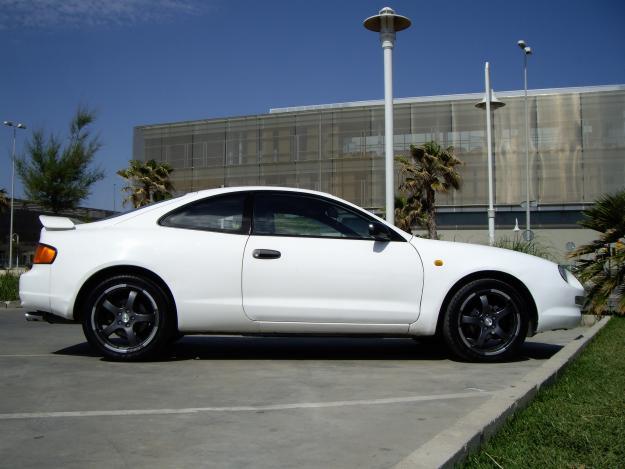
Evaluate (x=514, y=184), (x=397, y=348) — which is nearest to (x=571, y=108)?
(x=514, y=184)

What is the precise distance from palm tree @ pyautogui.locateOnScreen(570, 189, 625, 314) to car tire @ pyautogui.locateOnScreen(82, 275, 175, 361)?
8.21m

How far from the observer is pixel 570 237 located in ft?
156

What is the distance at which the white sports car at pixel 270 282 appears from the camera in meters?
5.25

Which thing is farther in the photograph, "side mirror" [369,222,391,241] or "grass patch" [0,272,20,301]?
"grass patch" [0,272,20,301]

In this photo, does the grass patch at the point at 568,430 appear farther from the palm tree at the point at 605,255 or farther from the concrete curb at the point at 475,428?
the palm tree at the point at 605,255

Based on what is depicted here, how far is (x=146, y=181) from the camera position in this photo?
1586 inches

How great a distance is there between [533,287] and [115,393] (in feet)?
11.1

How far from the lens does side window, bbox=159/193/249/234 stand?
5.43 meters

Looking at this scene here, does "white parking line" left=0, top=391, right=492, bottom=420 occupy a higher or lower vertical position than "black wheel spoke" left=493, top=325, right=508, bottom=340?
lower

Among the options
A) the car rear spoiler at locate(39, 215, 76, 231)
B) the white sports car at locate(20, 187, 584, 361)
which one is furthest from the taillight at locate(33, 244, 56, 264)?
the car rear spoiler at locate(39, 215, 76, 231)

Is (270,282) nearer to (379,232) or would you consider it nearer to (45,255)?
(379,232)

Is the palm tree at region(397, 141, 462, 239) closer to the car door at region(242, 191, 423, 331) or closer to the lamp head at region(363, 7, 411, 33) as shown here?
the lamp head at region(363, 7, 411, 33)

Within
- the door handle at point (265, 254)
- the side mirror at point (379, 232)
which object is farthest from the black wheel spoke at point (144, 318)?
the side mirror at point (379, 232)

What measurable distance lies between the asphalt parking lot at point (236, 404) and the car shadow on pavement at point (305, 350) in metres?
0.03
